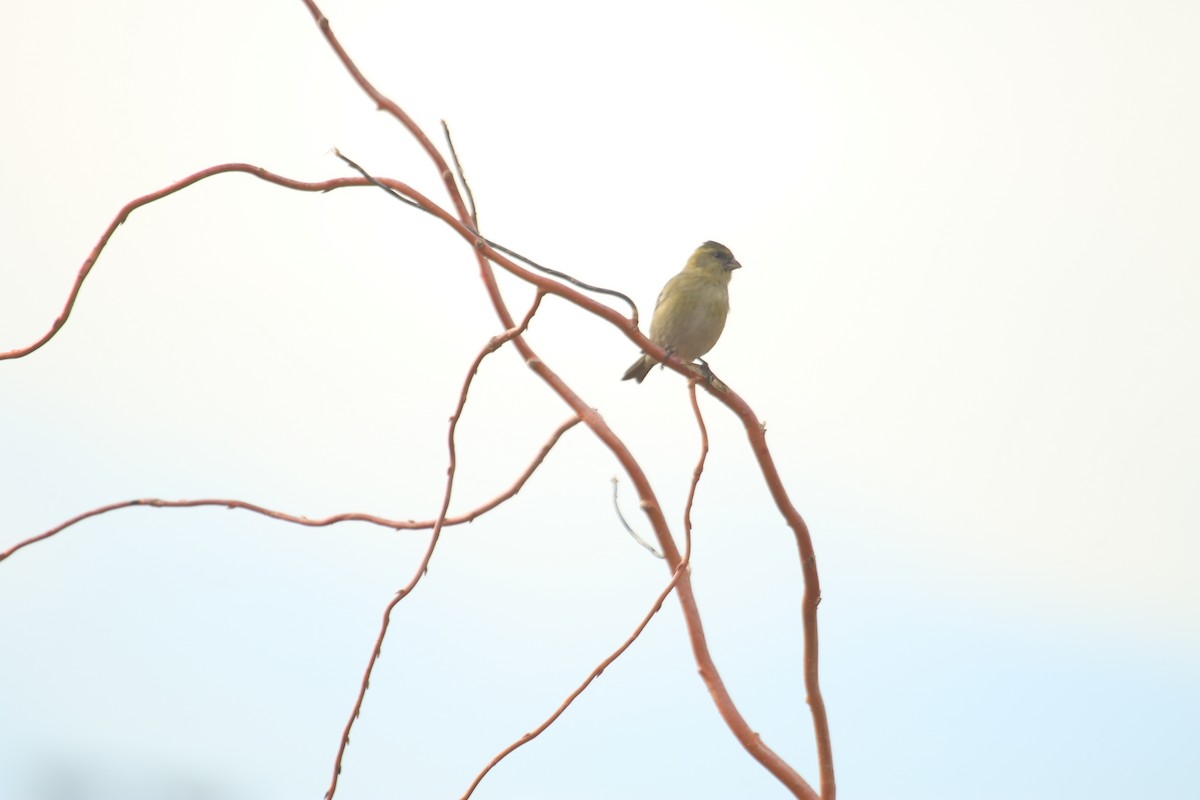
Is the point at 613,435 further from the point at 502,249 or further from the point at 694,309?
the point at 694,309

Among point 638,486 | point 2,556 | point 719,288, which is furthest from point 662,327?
point 2,556

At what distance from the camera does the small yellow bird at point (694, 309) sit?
6.55m

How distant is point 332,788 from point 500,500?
2.07 ft

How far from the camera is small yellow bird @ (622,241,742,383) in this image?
6.55 meters

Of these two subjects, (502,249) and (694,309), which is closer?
(502,249)

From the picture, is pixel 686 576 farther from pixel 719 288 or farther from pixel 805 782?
pixel 719 288

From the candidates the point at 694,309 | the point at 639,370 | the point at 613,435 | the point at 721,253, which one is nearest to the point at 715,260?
the point at 721,253

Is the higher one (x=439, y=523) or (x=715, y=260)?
(x=715, y=260)

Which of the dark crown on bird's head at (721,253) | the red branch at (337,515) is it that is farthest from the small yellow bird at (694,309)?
the red branch at (337,515)

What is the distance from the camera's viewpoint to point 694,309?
6.55 metres

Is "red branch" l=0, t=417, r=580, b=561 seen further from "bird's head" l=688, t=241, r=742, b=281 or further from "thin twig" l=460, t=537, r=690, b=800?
"bird's head" l=688, t=241, r=742, b=281

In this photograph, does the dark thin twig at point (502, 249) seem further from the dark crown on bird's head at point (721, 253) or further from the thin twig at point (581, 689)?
the dark crown on bird's head at point (721, 253)

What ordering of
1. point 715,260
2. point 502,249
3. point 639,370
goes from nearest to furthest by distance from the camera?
point 502,249 → point 715,260 → point 639,370

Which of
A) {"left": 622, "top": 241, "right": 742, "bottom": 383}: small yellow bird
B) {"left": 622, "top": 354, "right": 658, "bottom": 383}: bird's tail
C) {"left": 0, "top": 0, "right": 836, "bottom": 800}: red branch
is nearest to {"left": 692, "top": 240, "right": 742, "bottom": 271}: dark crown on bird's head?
{"left": 622, "top": 241, "right": 742, "bottom": 383}: small yellow bird
